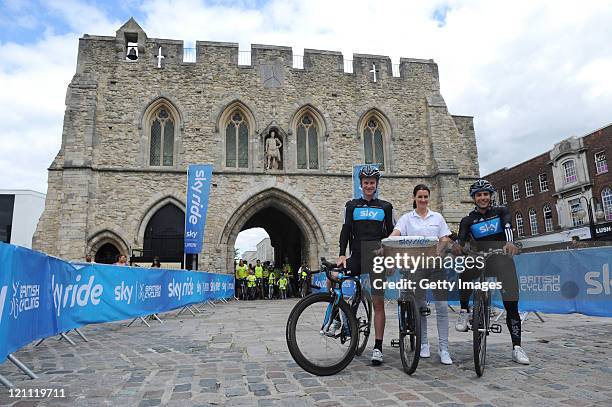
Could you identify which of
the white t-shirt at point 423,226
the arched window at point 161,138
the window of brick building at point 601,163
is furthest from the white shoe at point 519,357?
the window of brick building at point 601,163

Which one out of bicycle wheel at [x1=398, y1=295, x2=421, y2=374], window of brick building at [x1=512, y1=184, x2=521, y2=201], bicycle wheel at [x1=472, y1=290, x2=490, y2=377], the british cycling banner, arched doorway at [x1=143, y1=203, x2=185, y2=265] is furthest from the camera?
window of brick building at [x1=512, y1=184, x2=521, y2=201]

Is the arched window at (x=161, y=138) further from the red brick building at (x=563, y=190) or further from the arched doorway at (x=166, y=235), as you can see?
the red brick building at (x=563, y=190)

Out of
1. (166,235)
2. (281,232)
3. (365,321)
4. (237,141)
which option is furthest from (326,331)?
(281,232)

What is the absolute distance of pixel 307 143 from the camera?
57.4 feet

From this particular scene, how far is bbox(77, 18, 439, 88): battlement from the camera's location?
16.7m

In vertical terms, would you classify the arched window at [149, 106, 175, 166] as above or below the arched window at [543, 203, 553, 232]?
above

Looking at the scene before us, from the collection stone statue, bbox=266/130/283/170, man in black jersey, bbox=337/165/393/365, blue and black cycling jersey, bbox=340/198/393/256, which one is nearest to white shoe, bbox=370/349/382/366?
man in black jersey, bbox=337/165/393/365

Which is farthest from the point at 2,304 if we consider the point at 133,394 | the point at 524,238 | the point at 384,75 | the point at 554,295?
the point at 524,238

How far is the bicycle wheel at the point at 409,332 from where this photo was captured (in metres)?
3.38

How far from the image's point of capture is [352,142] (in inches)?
685

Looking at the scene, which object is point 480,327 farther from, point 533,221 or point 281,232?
point 533,221

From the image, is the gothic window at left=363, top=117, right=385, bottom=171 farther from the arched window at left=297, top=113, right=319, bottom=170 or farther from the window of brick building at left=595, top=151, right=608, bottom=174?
the window of brick building at left=595, top=151, right=608, bottom=174

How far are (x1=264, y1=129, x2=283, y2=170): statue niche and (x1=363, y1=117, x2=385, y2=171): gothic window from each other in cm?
365

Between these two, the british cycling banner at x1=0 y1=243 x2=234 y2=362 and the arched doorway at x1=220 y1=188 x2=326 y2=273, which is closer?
the british cycling banner at x1=0 y1=243 x2=234 y2=362
